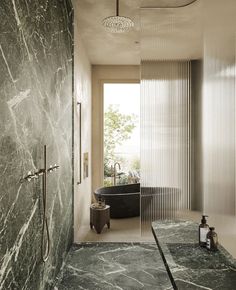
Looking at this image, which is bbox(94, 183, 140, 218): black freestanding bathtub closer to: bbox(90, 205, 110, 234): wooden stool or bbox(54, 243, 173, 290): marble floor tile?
bbox(90, 205, 110, 234): wooden stool

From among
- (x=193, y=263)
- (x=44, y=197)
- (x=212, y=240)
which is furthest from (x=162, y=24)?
(x=193, y=263)

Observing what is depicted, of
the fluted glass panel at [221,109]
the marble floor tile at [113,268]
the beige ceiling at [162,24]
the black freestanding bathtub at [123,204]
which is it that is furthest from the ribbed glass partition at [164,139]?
the black freestanding bathtub at [123,204]

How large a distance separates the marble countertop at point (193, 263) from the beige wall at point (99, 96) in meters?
4.39

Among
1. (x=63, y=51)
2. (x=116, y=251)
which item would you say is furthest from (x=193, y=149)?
(x=63, y=51)

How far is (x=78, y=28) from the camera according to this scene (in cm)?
465

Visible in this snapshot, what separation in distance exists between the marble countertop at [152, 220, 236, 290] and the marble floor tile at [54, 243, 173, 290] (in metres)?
0.76

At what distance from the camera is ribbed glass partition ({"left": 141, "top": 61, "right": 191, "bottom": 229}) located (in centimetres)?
373

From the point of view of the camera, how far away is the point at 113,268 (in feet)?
10.5

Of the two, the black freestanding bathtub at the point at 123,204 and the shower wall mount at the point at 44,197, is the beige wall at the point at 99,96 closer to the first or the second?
the black freestanding bathtub at the point at 123,204

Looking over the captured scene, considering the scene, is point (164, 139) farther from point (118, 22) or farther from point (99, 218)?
point (99, 218)

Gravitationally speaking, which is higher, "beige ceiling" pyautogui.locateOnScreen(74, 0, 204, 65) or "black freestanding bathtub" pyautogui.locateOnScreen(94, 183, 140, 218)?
"beige ceiling" pyautogui.locateOnScreen(74, 0, 204, 65)

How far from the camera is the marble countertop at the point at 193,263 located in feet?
5.09

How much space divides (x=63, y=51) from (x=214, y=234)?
2.29 metres

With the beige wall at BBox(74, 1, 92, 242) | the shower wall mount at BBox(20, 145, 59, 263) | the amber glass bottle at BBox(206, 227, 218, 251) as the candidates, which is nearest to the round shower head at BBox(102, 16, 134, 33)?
the beige wall at BBox(74, 1, 92, 242)
